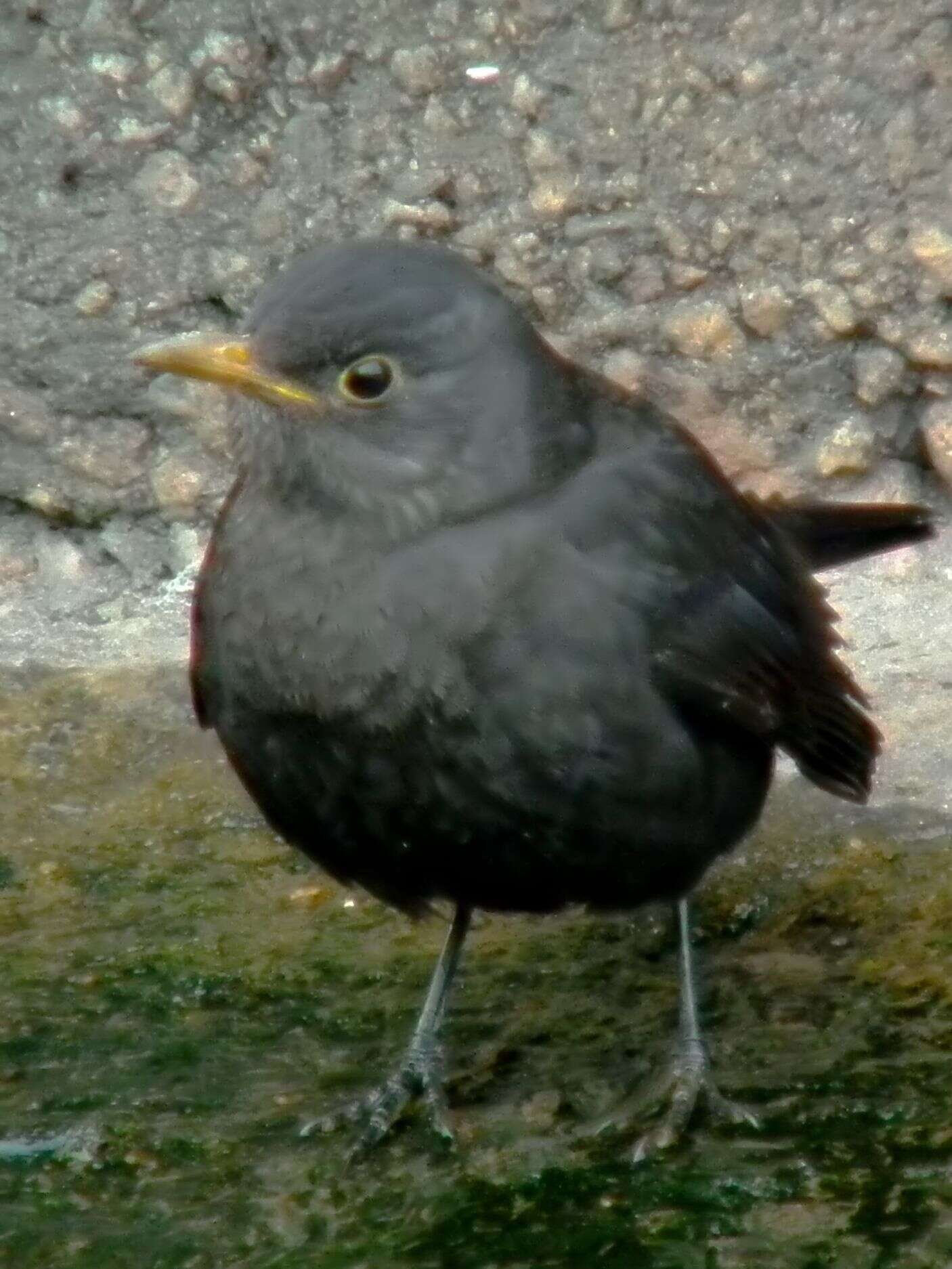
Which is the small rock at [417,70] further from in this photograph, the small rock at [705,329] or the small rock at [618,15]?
the small rock at [705,329]

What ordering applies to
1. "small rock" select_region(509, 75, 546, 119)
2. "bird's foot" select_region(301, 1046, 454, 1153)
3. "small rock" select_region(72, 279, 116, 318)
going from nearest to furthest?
"bird's foot" select_region(301, 1046, 454, 1153)
"small rock" select_region(509, 75, 546, 119)
"small rock" select_region(72, 279, 116, 318)

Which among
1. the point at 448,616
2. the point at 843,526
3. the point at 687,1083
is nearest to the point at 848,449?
the point at 843,526

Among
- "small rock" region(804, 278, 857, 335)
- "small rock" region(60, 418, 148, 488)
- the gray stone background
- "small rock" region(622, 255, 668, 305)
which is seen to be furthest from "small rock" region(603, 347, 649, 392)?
"small rock" region(60, 418, 148, 488)

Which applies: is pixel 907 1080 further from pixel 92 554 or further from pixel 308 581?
pixel 92 554

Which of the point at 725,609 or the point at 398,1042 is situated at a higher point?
the point at 725,609

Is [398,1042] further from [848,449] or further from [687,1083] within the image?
[848,449]

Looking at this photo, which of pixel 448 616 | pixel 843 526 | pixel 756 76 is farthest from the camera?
pixel 756 76

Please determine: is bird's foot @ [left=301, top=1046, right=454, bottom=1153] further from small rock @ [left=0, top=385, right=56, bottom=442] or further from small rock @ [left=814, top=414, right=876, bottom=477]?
small rock @ [left=0, top=385, right=56, bottom=442]
